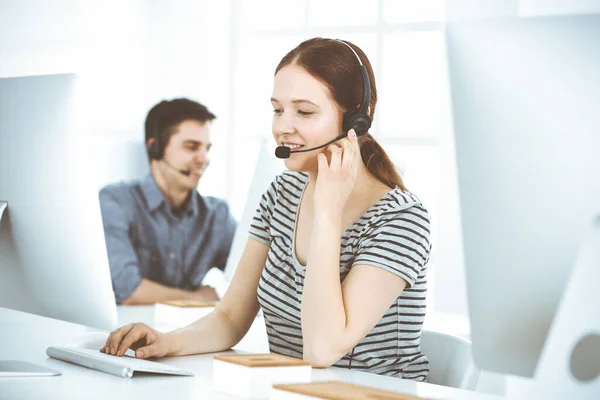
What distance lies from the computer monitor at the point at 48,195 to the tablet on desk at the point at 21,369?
0.23 m

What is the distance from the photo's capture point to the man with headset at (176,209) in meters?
3.12

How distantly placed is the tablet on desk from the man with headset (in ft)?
6.25

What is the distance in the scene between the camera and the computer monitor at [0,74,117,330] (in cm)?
131

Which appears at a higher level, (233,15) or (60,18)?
(233,15)

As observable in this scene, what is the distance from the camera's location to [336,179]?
1385 millimetres

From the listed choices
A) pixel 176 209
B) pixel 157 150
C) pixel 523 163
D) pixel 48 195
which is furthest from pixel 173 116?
pixel 523 163

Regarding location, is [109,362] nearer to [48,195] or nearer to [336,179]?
[48,195]

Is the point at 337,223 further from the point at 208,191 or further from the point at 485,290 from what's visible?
the point at 208,191

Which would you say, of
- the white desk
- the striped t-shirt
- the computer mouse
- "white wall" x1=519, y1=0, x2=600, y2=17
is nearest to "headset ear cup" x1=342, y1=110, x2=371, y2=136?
the striped t-shirt

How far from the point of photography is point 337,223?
135cm

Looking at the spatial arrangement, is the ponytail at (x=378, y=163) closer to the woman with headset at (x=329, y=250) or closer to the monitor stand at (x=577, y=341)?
the woman with headset at (x=329, y=250)

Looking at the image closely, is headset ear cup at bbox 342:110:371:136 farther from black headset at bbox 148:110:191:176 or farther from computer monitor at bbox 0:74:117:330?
black headset at bbox 148:110:191:176

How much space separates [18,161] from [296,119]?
494 millimetres

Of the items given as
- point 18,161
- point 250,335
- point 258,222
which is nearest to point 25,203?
point 18,161
